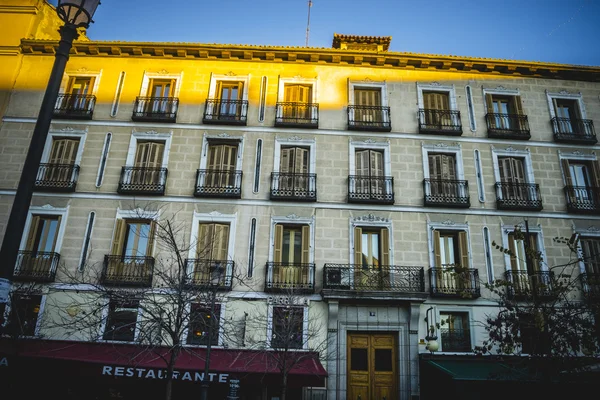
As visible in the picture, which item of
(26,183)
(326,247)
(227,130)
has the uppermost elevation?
(227,130)

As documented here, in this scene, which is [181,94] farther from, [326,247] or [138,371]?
[138,371]

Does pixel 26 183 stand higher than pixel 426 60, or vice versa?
pixel 426 60

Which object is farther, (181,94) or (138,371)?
(181,94)

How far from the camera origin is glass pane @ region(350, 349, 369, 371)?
1573cm

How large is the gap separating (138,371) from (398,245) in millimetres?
10232

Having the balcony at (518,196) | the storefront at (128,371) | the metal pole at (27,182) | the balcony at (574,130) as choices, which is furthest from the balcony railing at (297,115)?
the metal pole at (27,182)

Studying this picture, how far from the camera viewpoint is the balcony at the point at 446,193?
17531 millimetres

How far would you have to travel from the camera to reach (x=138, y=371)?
13312mm

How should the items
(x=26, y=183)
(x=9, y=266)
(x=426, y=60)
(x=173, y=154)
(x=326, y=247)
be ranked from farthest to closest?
(x=426, y=60) → (x=173, y=154) → (x=326, y=247) → (x=26, y=183) → (x=9, y=266)

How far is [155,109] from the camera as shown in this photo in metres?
19.1

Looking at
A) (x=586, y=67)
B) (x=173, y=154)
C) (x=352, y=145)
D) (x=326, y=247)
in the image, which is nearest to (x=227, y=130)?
(x=173, y=154)

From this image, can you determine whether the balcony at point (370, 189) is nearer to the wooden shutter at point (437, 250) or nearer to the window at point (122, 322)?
the wooden shutter at point (437, 250)

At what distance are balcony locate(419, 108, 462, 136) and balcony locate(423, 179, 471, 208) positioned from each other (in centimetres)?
231

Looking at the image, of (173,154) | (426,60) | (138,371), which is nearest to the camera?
(138,371)
